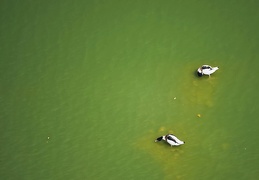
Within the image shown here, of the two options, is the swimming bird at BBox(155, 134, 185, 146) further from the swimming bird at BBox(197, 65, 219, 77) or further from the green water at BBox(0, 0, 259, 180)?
the swimming bird at BBox(197, 65, 219, 77)

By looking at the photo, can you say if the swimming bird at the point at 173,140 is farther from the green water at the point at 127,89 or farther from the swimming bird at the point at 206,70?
the swimming bird at the point at 206,70

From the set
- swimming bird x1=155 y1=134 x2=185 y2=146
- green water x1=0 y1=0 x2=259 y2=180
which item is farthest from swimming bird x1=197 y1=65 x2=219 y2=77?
swimming bird x1=155 y1=134 x2=185 y2=146

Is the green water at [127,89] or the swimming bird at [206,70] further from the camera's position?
the swimming bird at [206,70]

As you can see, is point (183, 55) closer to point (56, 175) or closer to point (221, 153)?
point (221, 153)

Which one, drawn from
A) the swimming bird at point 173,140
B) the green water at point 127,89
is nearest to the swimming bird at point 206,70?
the green water at point 127,89

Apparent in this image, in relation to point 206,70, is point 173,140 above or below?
below

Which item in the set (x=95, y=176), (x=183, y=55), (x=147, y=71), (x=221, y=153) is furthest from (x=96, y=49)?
(x=221, y=153)

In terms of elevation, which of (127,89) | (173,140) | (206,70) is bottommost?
(173,140)

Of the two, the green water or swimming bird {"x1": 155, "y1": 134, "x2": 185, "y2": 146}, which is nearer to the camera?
swimming bird {"x1": 155, "y1": 134, "x2": 185, "y2": 146}
